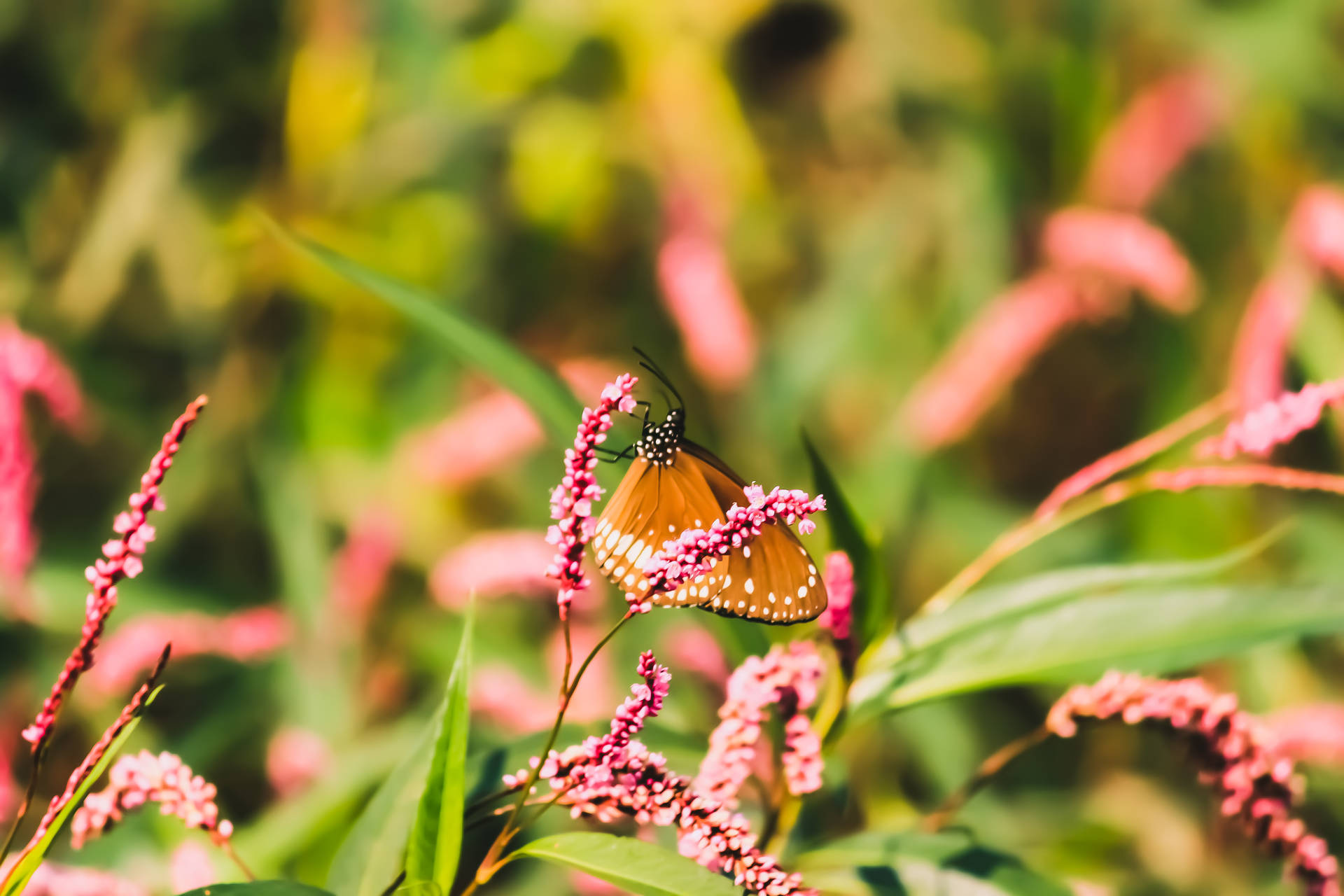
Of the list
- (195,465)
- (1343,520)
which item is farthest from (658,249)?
(1343,520)

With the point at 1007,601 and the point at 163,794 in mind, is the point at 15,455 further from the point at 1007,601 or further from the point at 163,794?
the point at 1007,601

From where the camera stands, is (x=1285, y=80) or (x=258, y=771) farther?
(x=1285, y=80)

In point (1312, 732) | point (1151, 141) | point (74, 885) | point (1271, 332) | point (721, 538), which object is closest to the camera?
point (721, 538)

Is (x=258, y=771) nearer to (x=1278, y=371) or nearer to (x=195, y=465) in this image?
(x=195, y=465)

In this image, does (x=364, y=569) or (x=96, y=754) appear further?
(x=364, y=569)

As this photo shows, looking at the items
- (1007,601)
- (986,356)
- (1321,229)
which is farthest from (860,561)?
(1321,229)

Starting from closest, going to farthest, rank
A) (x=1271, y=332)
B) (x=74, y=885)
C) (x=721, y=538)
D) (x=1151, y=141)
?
1. (x=721, y=538)
2. (x=74, y=885)
3. (x=1271, y=332)
4. (x=1151, y=141)
